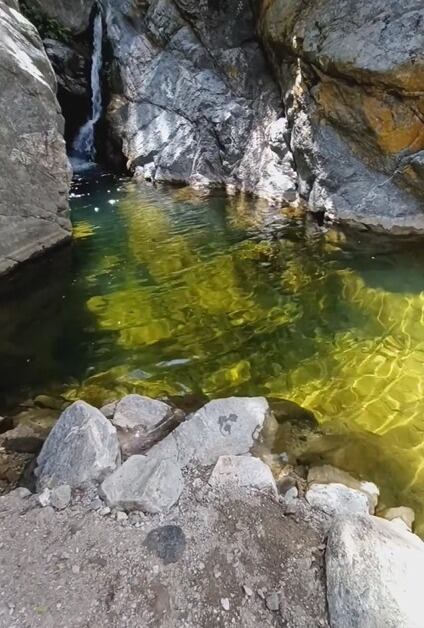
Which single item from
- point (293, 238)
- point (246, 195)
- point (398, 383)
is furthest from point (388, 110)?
point (398, 383)

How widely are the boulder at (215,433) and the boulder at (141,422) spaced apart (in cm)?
21

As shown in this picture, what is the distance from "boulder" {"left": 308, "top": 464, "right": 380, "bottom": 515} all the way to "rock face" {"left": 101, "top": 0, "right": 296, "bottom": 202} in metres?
8.71

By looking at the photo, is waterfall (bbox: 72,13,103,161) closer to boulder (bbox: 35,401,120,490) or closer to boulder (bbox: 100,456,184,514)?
boulder (bbox: 35,401,120,490)

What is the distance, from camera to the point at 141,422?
3367 millimetres

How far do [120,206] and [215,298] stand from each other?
6.80 metres

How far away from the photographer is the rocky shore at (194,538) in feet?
6.70

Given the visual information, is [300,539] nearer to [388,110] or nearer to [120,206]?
[388,110]

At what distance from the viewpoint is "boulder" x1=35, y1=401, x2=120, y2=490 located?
9.11 feet

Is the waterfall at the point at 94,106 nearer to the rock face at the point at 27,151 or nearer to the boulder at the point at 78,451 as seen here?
the rock face at the point at 27,151

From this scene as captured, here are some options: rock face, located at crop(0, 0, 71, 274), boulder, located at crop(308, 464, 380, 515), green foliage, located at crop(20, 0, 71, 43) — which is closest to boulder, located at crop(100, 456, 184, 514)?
boulder, located at crop(308, 464, 380, 515)

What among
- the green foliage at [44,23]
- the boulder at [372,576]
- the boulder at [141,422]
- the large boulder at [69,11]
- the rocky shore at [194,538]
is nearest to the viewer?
the boulder at [372,576]

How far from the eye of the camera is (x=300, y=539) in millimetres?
2398

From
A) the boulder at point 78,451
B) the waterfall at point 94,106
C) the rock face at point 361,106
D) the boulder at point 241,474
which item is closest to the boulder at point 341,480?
the boulder at point 241,474

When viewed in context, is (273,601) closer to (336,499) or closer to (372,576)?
(372,576)
